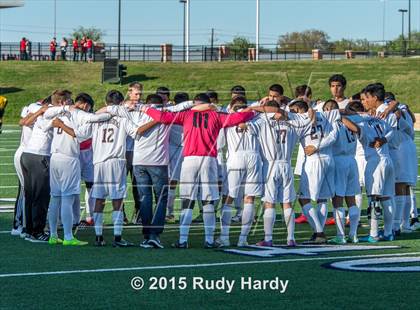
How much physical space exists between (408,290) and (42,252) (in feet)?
14.8

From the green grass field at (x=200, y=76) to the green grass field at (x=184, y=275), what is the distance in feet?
127

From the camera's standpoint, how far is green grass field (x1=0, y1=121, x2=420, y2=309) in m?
9.14

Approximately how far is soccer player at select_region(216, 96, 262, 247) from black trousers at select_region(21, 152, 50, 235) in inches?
89.8

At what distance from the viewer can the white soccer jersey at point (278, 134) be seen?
1252 cm

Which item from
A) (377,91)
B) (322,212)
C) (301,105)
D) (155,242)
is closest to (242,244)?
(155,242)

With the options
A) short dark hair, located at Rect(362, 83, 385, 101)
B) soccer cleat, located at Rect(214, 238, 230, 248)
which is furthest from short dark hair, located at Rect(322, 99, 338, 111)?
soccer cleat, located at Rect(214, 238, 230, 248)

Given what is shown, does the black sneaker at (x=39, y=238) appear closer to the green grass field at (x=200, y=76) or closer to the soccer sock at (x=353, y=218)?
the soccer sock at (x=353, y=218)

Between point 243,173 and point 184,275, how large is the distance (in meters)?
2.60

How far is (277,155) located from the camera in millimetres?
12555

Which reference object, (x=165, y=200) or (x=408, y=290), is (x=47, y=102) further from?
(x=408, y=290)

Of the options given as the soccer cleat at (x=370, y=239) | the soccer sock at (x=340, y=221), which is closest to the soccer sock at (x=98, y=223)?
the soccer sock at (x=340, y=221)

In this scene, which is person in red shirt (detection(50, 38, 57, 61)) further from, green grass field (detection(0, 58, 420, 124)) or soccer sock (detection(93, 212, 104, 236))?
soccer sock (detection(93, 212, 104, 236))

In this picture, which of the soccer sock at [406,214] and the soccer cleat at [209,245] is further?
the soccer sock at [406,214]

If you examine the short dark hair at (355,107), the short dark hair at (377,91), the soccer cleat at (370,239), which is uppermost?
the short dark hair at (377,91)
